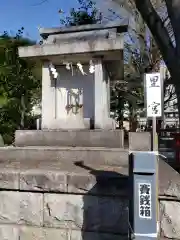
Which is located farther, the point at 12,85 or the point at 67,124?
the point at 12,85

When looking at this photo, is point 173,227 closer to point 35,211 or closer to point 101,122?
point 35,211

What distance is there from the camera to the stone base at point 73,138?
20.0 feet

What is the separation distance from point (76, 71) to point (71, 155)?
247 cm

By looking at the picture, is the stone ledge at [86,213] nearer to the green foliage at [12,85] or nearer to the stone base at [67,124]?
the stone base at [67,124]

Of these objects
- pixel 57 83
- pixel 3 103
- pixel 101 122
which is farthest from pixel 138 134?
pixel 3 103

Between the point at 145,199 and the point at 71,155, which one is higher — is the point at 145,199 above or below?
below

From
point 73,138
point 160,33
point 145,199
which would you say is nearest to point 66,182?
point 145,199

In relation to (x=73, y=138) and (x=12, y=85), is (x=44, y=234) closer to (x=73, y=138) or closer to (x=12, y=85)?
(x=73, y=138)

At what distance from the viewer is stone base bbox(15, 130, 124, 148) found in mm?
6098

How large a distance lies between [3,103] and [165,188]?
1079cm

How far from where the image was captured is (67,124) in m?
6.95

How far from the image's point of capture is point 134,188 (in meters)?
3.29

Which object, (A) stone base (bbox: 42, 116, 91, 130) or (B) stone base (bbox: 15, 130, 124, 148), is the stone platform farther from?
(A) stone base (bbox: 42, 116, 91, 130)

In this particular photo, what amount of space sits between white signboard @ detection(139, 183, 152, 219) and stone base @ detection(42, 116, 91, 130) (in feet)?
11.8
